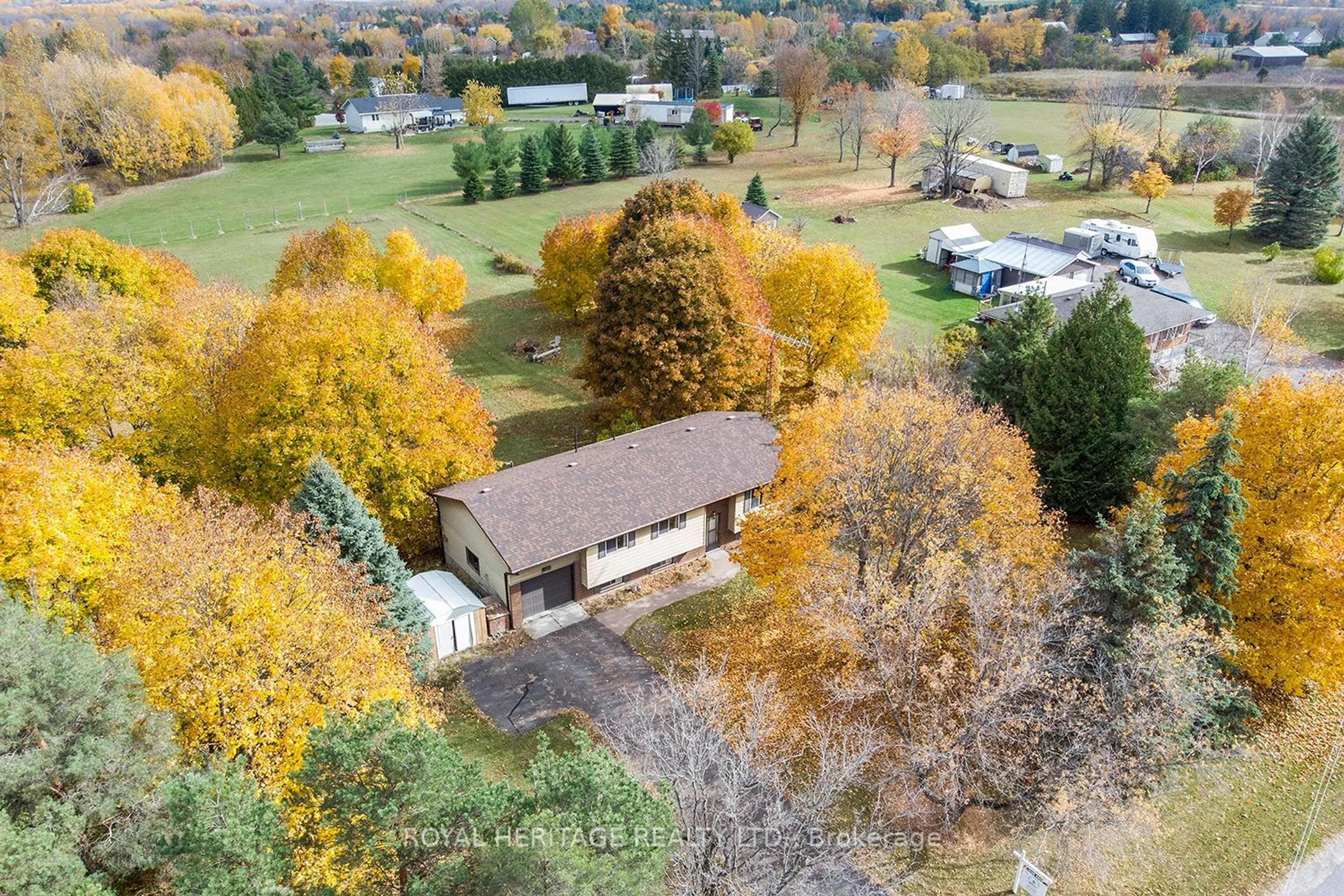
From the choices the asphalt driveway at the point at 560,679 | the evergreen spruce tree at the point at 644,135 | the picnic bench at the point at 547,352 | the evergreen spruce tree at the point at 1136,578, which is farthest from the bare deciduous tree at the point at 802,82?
the evergreen spruce tree at the point at 1136,578

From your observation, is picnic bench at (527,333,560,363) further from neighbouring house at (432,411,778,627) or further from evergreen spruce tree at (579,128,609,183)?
evergreen spruce tree at (579,128,609,183)

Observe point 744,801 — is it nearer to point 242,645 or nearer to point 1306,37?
point 242,645

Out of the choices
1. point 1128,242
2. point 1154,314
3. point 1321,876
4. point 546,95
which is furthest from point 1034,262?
point 546,95

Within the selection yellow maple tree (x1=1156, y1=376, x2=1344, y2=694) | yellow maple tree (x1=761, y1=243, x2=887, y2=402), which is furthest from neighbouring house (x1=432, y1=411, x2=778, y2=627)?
yellow maple tree (x1=1156, y1=376, x2=1344, y2=694)

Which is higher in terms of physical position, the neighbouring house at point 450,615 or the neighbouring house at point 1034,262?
the neighbouring house at point 1034,262

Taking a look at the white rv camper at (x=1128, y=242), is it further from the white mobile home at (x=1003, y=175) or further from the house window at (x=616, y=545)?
the house window at (x=616, y=545)

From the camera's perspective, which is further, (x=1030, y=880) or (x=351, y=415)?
(x=351, y=415)
